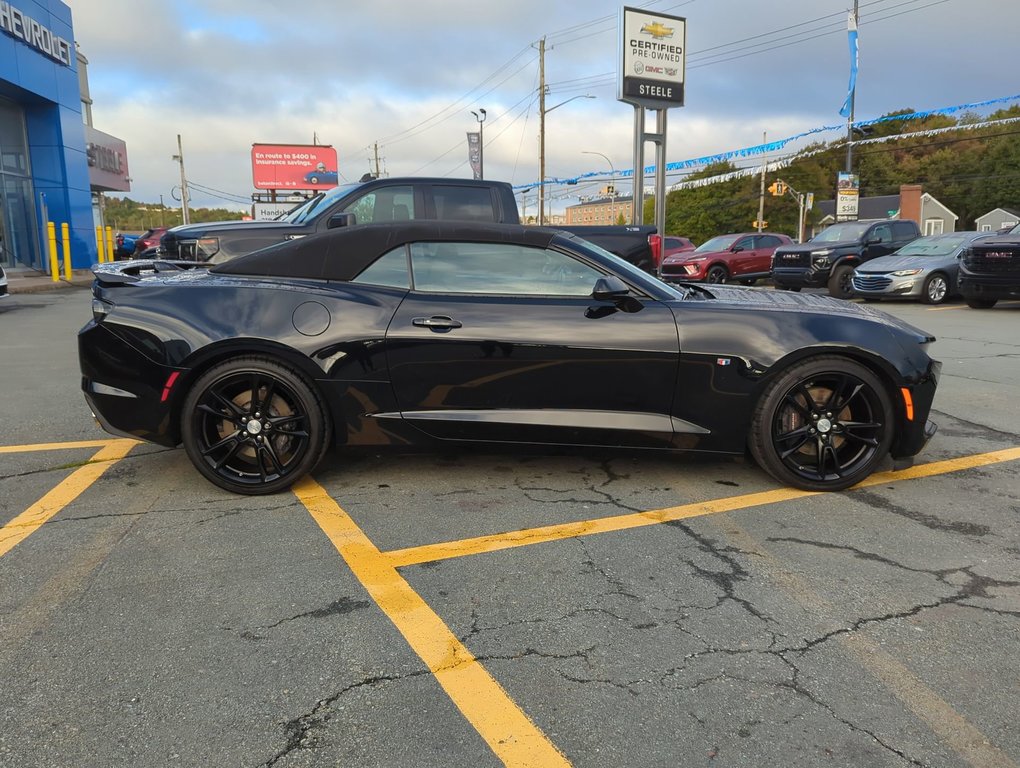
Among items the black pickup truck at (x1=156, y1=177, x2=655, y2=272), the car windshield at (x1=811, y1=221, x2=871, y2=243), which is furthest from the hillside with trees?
the black pickup truck at (x1=156, y1=177, x2=655, y2=272)

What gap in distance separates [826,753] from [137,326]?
3639 mm

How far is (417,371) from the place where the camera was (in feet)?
12.6

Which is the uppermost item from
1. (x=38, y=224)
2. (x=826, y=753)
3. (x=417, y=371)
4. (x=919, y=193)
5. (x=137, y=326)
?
(x=919, y=193)

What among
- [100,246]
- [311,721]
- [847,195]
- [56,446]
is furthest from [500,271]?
[847,195]

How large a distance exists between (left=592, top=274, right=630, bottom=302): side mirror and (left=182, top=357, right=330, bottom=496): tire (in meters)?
1.59

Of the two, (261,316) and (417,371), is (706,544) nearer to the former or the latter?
(417,371)

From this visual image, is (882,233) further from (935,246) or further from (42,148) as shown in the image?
(42,148)

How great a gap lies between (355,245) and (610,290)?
144 centimetres

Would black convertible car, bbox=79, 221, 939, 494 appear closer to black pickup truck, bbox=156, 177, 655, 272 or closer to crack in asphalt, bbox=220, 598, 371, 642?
crack in asphalt, bbox=220, 598, 371, 642

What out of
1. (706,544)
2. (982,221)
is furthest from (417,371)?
(982,221)

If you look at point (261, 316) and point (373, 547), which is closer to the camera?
point (373, 547)

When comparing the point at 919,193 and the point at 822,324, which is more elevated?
the point at 919,193

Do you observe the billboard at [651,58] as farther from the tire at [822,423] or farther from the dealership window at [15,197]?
the dealership window at [15,197]

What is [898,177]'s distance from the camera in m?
75.0
